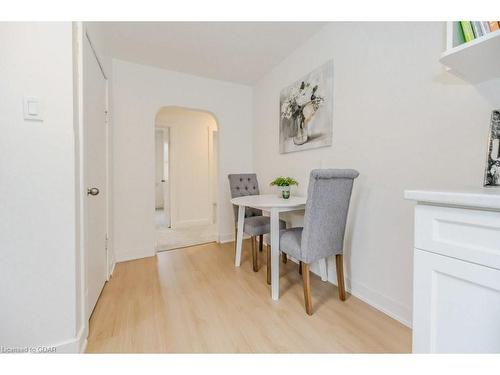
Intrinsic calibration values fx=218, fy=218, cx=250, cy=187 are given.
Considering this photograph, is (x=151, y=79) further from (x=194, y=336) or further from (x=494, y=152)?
(x=494, y=152)

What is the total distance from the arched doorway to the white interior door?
6.44ft

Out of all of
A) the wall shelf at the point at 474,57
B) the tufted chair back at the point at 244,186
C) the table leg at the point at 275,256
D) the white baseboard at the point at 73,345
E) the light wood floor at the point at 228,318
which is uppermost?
the wall shelf at the point at 474,57

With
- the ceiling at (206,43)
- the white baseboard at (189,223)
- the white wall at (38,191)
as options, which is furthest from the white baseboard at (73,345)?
the white baseboard at (189,223)

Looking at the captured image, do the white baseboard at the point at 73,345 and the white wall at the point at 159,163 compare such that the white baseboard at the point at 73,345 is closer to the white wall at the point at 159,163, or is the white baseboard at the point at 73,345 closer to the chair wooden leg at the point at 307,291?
the chair wooden leg at the point at 307,291

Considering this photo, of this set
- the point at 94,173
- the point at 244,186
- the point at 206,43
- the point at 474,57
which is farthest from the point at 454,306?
the point at 206,43

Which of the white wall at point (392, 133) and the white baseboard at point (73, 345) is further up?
the white wall at point (392, 133)

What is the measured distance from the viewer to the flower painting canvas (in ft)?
6.45

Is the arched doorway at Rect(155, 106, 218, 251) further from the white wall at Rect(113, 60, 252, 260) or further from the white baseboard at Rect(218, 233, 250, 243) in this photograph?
the white wall at Rect(113, 60, 252, 260)

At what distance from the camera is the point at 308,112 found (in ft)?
7.19

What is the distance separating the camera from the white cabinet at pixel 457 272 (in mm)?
585

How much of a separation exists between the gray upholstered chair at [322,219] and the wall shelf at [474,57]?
27.5 inches

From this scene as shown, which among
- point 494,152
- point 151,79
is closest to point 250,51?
point 151,79

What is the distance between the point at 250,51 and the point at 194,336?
265cm

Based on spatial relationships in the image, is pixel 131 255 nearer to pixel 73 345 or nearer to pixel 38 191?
pixel 73 345
